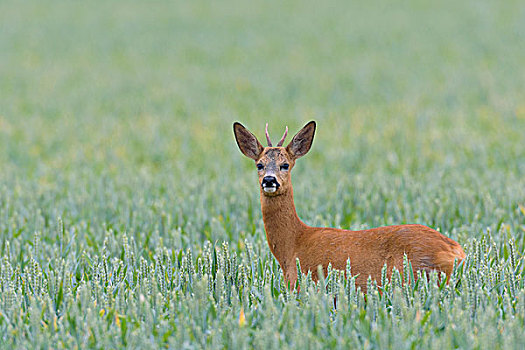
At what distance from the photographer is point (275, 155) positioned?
15.5ft

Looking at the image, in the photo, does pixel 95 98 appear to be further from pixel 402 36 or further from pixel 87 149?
pixel 402 36

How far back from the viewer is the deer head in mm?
4598

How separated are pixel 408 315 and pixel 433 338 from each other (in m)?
0.18

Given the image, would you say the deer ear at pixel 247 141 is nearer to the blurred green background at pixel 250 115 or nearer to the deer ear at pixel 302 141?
the deer ear at pixel 302 141

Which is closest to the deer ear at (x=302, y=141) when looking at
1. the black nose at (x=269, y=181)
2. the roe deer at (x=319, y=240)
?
the roe deer at (x=319, y=240)

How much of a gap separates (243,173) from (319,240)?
5.99 meters

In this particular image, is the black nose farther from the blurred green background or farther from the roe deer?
the blurred green background

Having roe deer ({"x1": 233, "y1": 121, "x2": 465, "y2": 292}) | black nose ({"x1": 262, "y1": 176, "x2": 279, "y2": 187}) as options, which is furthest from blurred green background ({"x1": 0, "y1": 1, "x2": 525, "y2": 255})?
black nose ({"x1": 262, "y1": 176, "x2": 279, "y2": 187})

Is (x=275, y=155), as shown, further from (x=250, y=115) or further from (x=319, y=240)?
(x=250, y=115)

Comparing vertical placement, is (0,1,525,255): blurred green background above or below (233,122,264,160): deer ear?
above

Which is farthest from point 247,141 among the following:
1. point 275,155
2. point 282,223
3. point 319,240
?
point 319,240

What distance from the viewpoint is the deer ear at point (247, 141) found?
486cm

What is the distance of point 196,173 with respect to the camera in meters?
10.8

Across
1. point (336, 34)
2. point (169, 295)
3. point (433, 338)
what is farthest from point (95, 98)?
point (433, 338)
